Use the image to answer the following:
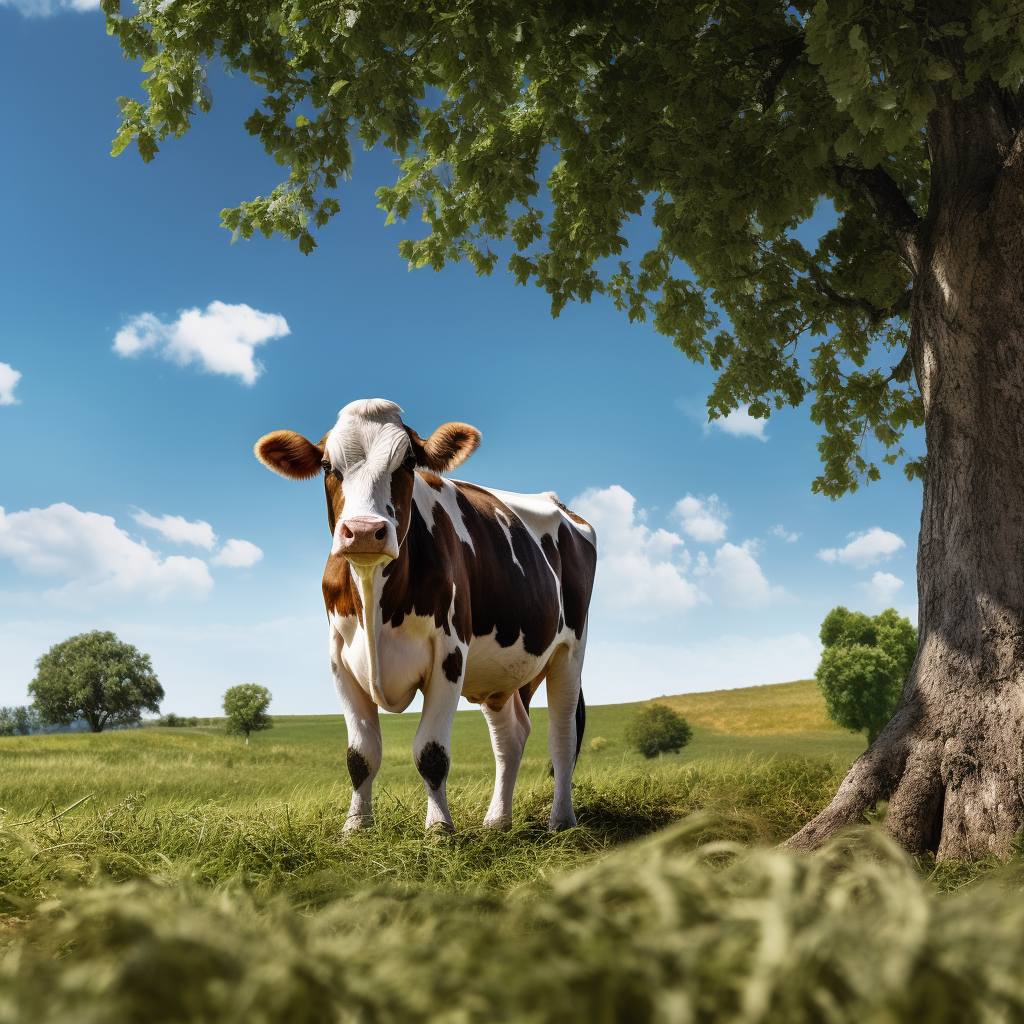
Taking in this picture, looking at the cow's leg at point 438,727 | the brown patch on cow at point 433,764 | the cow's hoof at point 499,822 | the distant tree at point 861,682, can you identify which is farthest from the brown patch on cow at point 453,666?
the distant tree at point 861,682

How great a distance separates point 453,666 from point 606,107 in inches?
185

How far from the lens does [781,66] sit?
6.70 m

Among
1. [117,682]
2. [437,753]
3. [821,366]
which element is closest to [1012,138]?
[821,366]

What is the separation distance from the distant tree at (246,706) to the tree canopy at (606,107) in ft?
76.6

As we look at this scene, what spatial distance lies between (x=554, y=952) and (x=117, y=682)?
1893 inches

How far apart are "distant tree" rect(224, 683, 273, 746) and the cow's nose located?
26.0 metres

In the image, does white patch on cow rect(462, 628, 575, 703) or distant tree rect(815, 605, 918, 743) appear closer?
white patch on cow rect(462, 628, 575, 703)

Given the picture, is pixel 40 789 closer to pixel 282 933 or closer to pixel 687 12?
pixel 282 933

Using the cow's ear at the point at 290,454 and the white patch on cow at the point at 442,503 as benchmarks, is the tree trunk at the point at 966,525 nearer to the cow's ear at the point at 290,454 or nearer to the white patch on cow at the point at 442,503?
the white patch on cow at the point at 442,503

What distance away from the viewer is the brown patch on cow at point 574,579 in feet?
22.5

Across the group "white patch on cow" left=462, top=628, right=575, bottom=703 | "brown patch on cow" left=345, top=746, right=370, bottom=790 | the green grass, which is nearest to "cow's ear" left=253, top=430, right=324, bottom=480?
"white patch on cow" left=462, top=628, right=575, bottom=703

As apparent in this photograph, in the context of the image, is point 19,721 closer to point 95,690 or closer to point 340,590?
point 95,690

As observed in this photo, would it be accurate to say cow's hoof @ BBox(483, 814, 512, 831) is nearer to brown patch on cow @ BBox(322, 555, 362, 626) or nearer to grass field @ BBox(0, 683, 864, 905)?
grass field @ BBox(0, 683, 864, 905)

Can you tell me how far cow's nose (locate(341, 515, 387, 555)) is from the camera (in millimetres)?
3994
